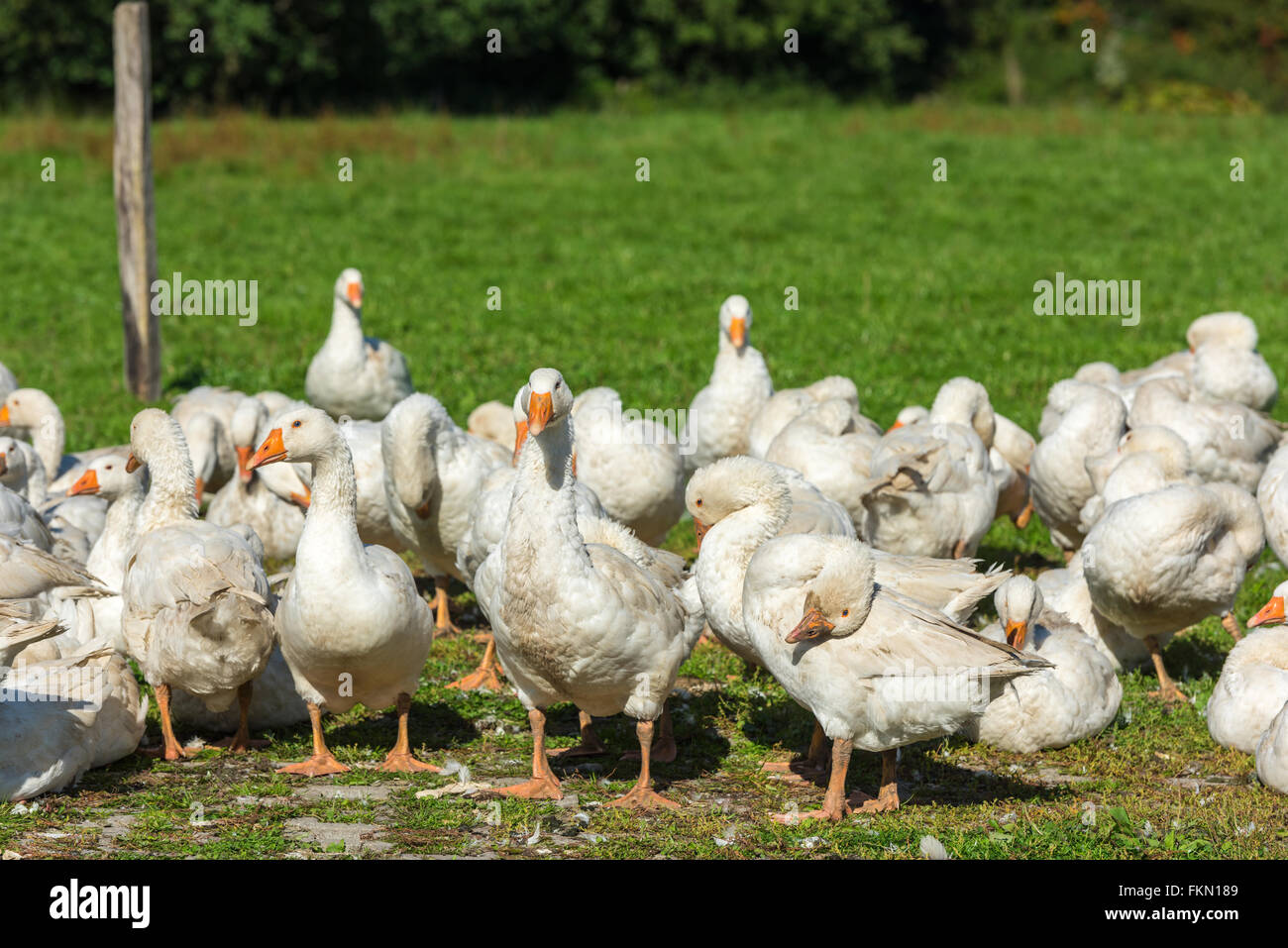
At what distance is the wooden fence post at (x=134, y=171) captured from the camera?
585 inches

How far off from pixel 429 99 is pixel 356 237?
19158mm

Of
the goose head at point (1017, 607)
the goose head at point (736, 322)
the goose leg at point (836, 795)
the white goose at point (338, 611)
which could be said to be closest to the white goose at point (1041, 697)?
the goose head at point (1017, 607)

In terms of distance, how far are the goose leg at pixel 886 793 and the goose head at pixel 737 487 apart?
1443 millimetres

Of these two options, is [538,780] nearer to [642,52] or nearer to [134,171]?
[134,171]

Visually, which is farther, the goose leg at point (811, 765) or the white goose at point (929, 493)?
the white goose at point (929, 493)

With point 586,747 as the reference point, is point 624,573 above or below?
above

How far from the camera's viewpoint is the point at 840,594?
6668 mm

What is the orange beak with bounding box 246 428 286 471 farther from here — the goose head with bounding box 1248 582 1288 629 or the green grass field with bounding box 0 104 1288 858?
→ the goose head with bounding box 1248 582 1288 629

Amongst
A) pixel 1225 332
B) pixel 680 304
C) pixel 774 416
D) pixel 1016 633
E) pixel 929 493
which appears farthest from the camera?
pixel 680 304

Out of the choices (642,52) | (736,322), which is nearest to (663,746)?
(736,322)

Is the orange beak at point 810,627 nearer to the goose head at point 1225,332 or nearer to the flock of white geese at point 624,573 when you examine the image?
the flock of white geese at point 624,573

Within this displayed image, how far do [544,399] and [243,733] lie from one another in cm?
276

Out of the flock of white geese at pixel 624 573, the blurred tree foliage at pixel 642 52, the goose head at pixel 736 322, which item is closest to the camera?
the flock of white geese at pixel 624 573

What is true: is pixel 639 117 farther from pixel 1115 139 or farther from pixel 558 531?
pixel 558 531
